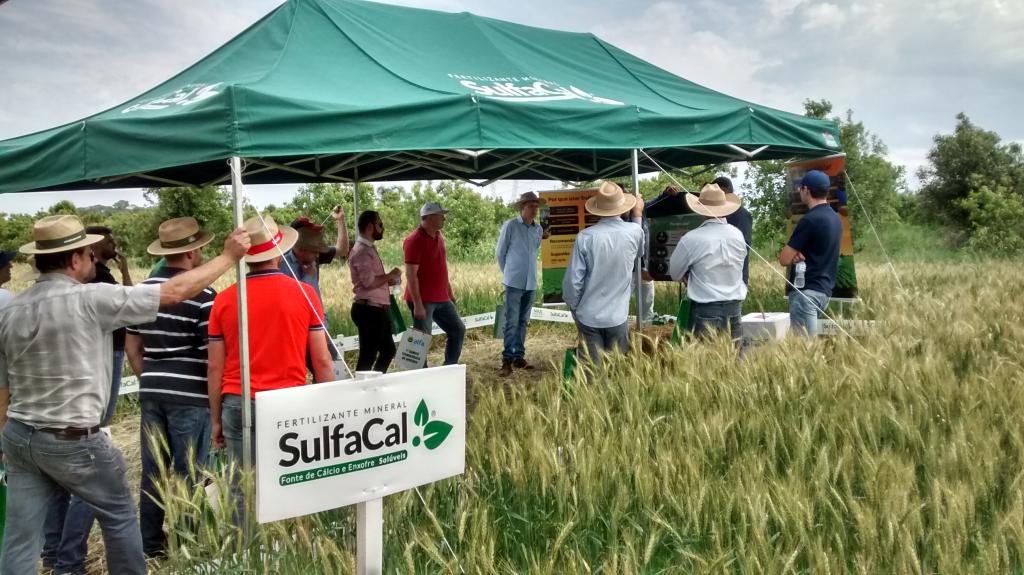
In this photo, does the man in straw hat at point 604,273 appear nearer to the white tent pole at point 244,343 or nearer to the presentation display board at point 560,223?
the white tent pole at point 244,343

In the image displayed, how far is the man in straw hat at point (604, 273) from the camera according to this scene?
4793 millimetres

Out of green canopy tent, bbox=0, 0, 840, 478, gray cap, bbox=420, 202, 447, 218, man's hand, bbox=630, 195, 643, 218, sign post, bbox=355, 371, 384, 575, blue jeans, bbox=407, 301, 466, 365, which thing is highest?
green canopy tent, bbox=0, 0, 840, 478

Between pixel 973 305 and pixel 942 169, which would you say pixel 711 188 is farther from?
pixel 942 169

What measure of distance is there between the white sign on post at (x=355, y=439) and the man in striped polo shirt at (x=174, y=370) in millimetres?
1337

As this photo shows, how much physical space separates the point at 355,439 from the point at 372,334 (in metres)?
3.82

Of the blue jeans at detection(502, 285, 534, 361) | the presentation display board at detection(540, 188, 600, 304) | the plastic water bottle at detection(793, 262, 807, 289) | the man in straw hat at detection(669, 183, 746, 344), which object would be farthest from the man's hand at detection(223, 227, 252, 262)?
the presentation display board at detection(540, 188, 600, 304)

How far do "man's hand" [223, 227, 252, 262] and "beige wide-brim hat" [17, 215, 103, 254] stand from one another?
1.39 ft

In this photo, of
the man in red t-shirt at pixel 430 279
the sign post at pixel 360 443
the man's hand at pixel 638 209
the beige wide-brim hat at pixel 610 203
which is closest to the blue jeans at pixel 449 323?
the man in red t-shirt at pixel 430 279

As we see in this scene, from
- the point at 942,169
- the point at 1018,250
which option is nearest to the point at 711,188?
the point at 1018,250

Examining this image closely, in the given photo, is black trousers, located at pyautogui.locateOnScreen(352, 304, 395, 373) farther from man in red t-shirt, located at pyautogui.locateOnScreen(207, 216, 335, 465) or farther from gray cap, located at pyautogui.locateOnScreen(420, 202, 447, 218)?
man in red t-shirt, located at pyautogui.locateOnScreen(207, 216, 335, 465)

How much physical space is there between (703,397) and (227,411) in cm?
213

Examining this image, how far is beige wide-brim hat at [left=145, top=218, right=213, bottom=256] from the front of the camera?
3.40 metres

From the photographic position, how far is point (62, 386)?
2615 millimetres

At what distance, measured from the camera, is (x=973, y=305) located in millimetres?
5949
